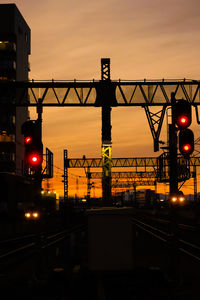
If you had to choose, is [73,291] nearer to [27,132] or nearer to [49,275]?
[49,275]

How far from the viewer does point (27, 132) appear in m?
12.9

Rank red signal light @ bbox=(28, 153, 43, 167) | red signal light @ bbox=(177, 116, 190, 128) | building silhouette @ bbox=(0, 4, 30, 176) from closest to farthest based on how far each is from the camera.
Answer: red signal light @ bbox=(28, 153, 43, 167)
red signal light @ bbox=(177, 116, 190, 128)
building silhouette @ bbox=(0, 4, 30, 176)

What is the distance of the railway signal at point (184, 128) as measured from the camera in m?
12.7

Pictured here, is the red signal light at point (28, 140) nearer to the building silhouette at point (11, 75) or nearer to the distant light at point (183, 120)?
the distant light at point (183, 120)

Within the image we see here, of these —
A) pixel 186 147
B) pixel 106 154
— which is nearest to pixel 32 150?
pixel 186 147

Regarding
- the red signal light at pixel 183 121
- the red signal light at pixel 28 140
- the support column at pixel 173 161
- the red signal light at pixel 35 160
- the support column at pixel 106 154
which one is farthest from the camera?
the support column at pixel 106 154

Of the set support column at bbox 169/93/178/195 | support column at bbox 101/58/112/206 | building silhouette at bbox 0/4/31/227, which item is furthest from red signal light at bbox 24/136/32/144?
building silhouette at bbox 0/4/31/227

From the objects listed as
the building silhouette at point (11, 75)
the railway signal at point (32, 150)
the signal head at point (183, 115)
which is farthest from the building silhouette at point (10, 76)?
the signal head at point (183, 115)

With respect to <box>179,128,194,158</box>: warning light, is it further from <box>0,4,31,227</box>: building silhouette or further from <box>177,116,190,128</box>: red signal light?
<box>0,4,31,227</box>: building silhouette

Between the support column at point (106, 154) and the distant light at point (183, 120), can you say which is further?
the support column at point (106, 154)

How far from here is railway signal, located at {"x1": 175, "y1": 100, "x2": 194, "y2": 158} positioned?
12.7 metres

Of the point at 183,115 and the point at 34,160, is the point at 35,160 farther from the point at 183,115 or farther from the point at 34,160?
the point at 183,115

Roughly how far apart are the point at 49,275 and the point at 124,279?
8.07ft

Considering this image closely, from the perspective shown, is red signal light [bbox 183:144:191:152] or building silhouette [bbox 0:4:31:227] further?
building silhouette [bbox 0:4:31:227]
